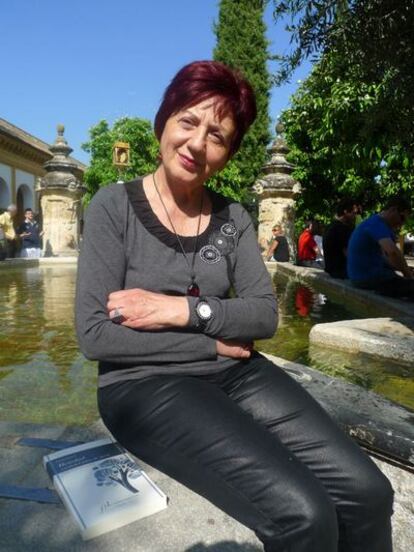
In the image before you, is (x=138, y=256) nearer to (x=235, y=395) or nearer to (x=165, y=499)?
(x=235, y=395)

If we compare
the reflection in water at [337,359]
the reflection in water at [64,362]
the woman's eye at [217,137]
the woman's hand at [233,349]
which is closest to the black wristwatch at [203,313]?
the woman's hand at [233,349]

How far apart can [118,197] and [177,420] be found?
2.73 ft

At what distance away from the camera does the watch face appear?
5.46 feet

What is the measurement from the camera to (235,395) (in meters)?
1.68

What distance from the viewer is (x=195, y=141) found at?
5.97 ft

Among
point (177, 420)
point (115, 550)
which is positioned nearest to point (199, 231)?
point (177, 420)

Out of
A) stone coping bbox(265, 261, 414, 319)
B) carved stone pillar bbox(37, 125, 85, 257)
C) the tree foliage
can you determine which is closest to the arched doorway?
carved stone pillar bbox(37, 125, 85, 257)

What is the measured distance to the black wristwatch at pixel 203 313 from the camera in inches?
65.5

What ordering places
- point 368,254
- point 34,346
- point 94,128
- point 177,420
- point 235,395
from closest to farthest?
point 177,420
point 235,395
point 34,346
point 368,254
point 94,128

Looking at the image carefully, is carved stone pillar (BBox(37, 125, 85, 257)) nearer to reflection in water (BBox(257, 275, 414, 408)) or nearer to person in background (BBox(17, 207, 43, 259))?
person in background (BBox(17, 207, 43, 259))

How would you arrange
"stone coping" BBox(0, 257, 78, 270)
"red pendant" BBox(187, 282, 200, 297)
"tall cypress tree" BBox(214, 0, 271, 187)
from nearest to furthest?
"red pendant" BBox(187, 282, 200, 297) < "stone coping" BBox(0, 257, 78, 270) < "tall cypress tree" BBox(214, 0, 271, 187)

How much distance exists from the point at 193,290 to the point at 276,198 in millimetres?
13885

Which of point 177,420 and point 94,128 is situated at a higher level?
point 94,128

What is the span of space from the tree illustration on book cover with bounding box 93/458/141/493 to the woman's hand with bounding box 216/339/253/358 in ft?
1.52
